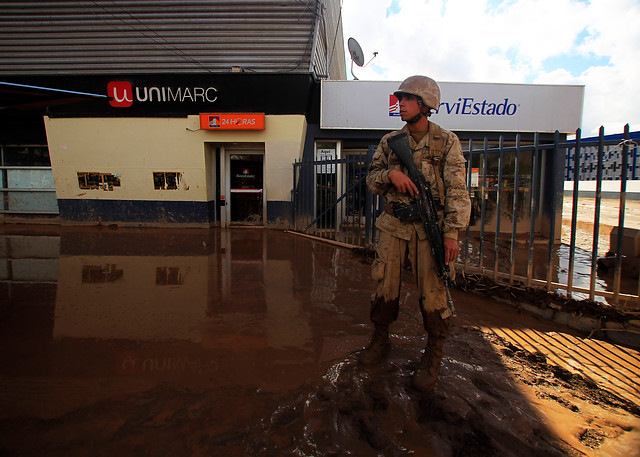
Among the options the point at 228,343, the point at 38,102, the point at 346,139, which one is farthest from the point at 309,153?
the point at 228,343

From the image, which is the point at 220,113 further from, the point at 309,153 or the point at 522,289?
the point at 522,289

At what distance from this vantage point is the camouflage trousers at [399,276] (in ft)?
8.13

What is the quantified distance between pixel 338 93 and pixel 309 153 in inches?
66.6

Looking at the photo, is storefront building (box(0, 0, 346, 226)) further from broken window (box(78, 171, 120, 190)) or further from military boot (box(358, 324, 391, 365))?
military boot (box(358, 324, 391, 365))

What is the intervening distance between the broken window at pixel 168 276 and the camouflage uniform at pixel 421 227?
3.05m

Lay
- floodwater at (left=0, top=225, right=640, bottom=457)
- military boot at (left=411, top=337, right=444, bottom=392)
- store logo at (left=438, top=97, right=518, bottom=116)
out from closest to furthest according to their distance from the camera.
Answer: floodwater at (left=0, top=225, right=640, bottom=457), military boot at (left=411, top=337, right=444, bottom=392), store logo at (left=438, top=97, right=518, bottom=116)

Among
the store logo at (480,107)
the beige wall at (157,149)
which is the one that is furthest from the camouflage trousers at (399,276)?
the store logo at (480,107)

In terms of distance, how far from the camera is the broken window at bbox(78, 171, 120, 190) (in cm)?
1004

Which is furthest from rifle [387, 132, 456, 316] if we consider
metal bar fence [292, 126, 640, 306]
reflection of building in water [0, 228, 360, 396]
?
metal bar fence [292, 126, 640, 306]

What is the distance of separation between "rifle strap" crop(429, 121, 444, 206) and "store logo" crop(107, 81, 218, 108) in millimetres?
8269

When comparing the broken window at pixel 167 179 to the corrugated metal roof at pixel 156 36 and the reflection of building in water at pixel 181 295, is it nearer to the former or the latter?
the corrugated metal roof at pixel 156 36

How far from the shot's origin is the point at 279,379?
8.09ft

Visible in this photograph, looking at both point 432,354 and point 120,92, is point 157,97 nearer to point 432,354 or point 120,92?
point 120,92

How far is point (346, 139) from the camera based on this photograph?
10188mm
